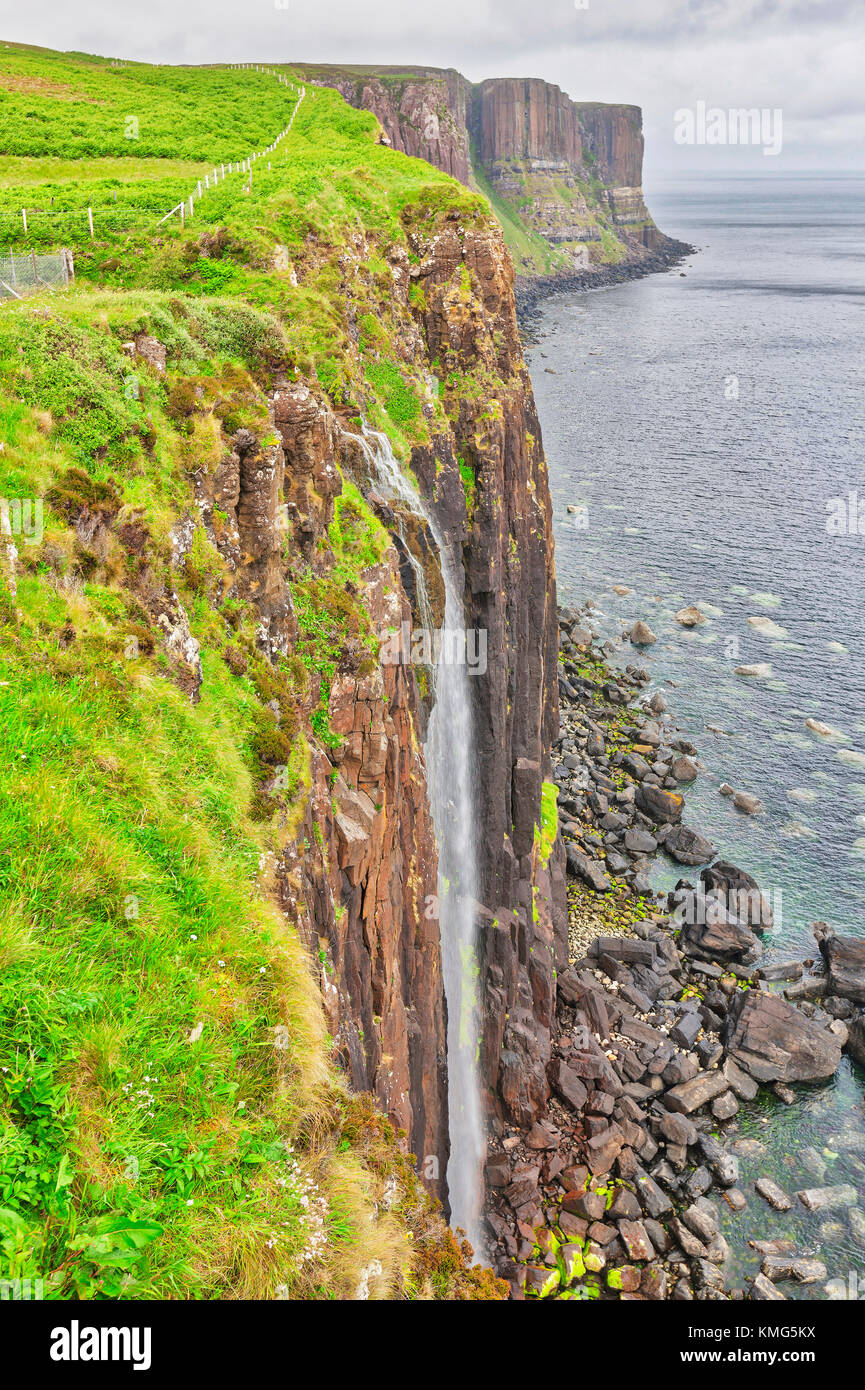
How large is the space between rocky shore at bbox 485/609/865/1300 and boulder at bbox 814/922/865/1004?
96 mm

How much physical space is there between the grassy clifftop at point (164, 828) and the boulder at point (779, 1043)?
101 feet

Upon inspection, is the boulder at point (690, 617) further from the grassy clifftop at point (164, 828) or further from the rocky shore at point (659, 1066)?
the grassy clifftop at point (164, 828)

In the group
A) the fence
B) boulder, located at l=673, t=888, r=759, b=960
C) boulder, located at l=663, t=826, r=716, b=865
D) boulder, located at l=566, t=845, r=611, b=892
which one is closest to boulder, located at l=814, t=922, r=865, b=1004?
boulder, located at l=673, t=888, r=759, b=960

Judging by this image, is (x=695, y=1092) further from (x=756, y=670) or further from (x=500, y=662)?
(x=756, y=670)

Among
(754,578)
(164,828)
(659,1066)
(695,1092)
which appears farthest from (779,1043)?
(754,578)

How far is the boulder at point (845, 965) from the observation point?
4228 cm

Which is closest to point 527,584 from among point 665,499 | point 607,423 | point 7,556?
point 7,556

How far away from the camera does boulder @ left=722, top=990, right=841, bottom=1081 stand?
38188 millimetres

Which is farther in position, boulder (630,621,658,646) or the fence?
boulder (630,621,658,646)

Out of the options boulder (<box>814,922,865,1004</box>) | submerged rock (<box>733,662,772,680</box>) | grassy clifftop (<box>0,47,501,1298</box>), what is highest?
grassy clifftop (<box>0,47,501,1298</box>)

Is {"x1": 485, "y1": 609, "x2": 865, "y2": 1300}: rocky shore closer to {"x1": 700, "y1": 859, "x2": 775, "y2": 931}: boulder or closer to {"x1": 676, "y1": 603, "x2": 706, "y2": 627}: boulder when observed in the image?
{"x1": 700, "y1": 859, "x2": 775, "y2": 931}: boulder

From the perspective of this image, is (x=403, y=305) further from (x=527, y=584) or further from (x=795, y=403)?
(x=795, y=403)

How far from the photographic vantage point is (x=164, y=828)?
11.4 m

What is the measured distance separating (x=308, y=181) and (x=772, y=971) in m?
43.5
